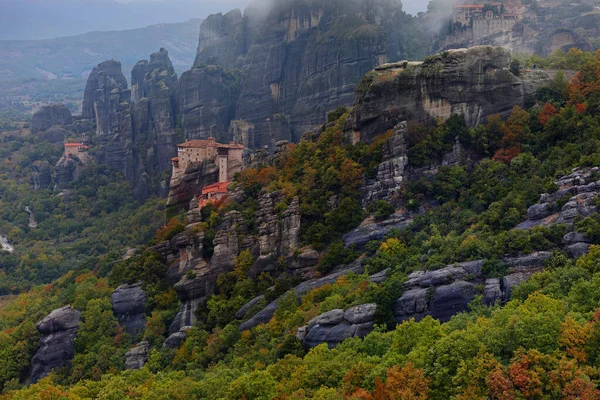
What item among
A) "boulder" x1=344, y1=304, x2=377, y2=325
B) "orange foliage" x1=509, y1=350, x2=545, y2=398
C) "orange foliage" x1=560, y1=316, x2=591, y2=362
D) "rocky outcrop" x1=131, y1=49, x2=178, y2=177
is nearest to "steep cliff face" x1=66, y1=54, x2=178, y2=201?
"rocky outcrop" x1=131, y1=49, x2=178, y2=177

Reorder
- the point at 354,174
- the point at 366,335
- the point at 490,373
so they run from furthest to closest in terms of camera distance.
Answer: the point at 354,174, the point at 366,335, the point at 490,373

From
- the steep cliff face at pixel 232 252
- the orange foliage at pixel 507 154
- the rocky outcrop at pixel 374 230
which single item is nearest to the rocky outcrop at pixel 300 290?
the rocky outcrop at pixel 374 230

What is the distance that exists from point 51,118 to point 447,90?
11431cm

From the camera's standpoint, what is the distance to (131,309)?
61.6 m

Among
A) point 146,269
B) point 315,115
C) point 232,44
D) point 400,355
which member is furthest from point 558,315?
point 232,44

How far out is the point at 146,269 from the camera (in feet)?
209

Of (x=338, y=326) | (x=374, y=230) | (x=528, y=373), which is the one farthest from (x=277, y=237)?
(x=528, y=373)

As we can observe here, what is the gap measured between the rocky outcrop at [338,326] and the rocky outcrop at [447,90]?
1981 centimetres

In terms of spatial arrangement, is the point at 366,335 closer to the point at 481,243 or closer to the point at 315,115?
the point at 481,243

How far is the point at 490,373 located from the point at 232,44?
122 metres

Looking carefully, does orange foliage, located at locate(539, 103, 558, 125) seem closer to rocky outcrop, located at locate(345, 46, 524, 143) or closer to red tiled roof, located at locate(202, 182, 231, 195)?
rocky outcrop, located at locate(345, 46, 524, 143)

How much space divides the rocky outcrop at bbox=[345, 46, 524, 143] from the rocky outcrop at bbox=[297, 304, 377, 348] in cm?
1981

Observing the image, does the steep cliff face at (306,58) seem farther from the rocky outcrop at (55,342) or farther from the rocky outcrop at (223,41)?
the rocky outcrop at (55,342)

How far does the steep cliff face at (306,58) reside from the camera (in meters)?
112
